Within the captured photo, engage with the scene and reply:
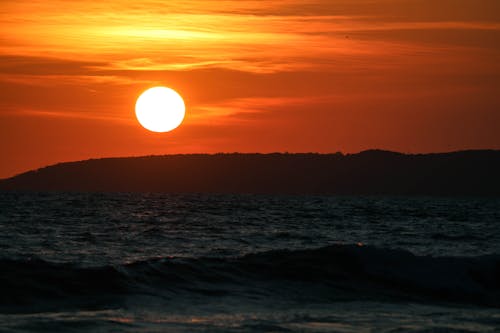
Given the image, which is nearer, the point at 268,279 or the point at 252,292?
the point at 252,292

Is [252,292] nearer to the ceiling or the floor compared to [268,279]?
nearer to the floor

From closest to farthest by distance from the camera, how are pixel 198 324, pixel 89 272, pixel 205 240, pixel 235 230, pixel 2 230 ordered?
pixel 198 324 → pixel 89 272 → pixel 205 240 → pixel 2 230 → pixel 235 230

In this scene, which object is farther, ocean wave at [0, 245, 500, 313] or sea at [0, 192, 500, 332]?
ocean wave at [0, 245, 500, 313]

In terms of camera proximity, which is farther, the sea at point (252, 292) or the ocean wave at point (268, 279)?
the ocean wave at point (268, 279)

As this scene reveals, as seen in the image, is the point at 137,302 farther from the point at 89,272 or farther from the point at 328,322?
the point at 328,322

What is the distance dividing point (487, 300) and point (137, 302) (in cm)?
933

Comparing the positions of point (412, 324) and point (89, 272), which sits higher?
point (89, 272)

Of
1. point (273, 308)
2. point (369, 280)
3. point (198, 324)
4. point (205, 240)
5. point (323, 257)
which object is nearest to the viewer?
point (198, 324)

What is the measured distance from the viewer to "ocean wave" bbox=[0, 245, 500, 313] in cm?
2078

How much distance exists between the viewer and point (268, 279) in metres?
23.7

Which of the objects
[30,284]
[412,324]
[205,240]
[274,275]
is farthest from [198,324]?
[205,240]

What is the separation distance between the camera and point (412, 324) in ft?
57.7

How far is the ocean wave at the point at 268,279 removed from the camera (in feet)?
68.2

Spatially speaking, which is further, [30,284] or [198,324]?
[30,284]
